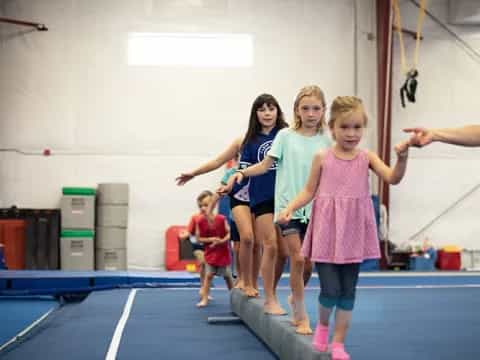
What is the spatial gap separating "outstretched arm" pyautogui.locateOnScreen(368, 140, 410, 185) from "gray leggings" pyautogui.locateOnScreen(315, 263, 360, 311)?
425 mm

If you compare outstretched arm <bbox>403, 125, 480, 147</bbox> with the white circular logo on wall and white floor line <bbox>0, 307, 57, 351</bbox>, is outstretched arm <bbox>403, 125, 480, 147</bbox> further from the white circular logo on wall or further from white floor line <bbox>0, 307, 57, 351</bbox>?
white floor line <bbox>0, 307, 57, 351</bbox>

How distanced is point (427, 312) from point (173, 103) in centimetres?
752

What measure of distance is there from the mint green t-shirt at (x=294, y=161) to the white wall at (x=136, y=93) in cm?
806

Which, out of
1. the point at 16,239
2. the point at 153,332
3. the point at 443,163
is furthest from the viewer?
the point at 443,163

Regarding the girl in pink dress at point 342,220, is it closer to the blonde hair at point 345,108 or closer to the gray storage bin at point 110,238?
the blonde hair at point 345,108

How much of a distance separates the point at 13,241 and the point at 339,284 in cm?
Result: 870

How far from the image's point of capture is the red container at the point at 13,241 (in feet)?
36.7

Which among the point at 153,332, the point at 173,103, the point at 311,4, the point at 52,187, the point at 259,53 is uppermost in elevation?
the point at 311,4

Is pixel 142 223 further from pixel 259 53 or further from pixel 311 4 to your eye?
pixel 311 4

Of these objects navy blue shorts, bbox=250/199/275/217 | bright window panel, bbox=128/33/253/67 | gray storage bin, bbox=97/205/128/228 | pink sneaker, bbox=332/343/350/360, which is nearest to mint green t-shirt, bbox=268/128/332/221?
navy blue shorts, bbox=250/199/275/217

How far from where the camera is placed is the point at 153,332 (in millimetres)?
4957

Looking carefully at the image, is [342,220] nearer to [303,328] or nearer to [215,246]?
[303,328]

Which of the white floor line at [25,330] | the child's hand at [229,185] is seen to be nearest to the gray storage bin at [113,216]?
the white floor line at [25,330]

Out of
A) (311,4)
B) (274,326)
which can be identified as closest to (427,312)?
(274,326)
